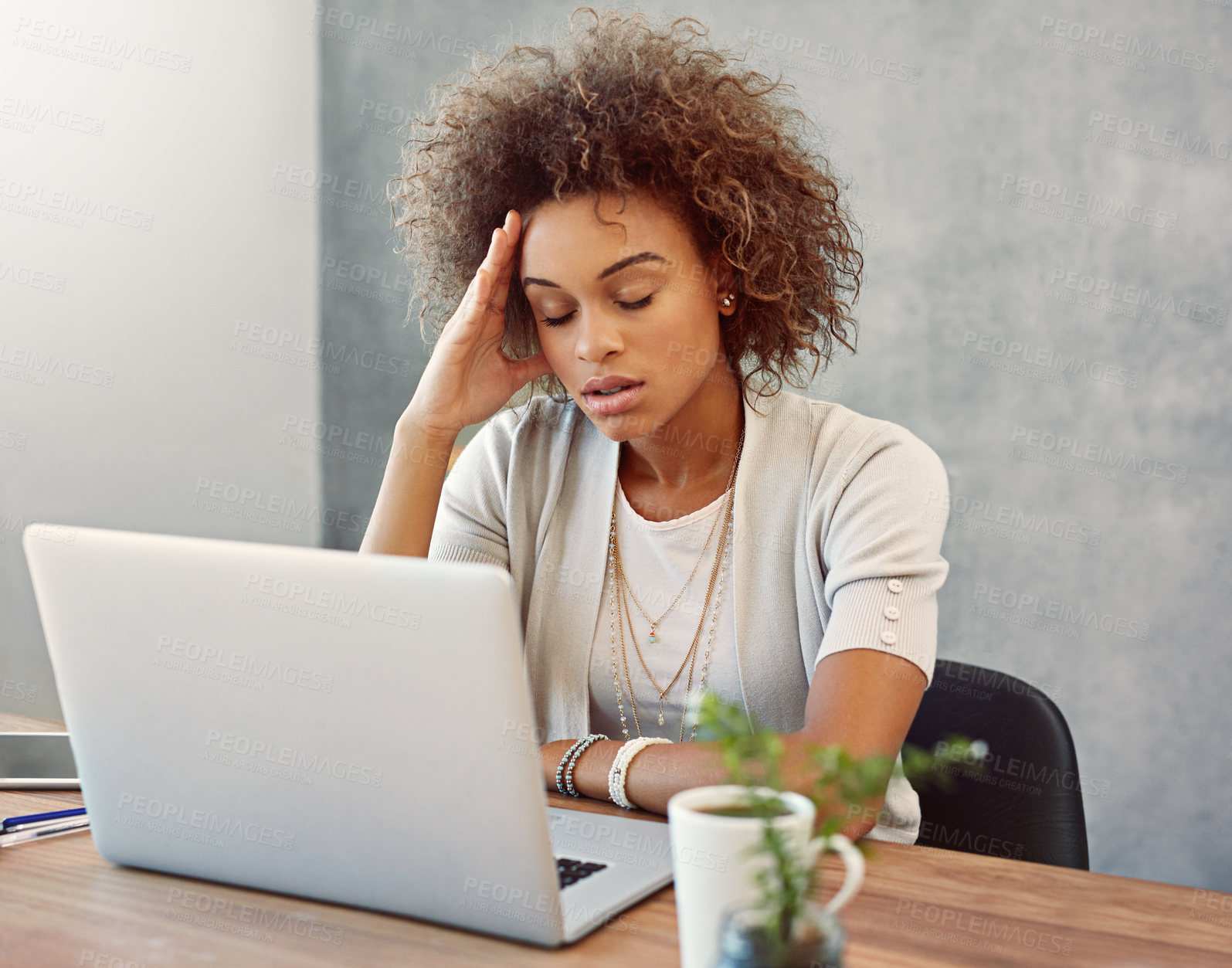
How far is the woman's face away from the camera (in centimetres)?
126

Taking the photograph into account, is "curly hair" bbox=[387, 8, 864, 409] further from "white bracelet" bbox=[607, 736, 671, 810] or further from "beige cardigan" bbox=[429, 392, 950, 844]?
"white bracelet" bbox=[607, 736, 671, 810]

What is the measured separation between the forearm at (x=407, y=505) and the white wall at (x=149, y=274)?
125 centimetres

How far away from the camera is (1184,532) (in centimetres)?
225

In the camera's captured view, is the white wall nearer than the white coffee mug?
No

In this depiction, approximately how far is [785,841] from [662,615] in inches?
34.2

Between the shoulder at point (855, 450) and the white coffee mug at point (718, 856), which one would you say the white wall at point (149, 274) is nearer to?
the shoulder at point (855, 450)

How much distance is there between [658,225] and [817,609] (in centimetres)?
50

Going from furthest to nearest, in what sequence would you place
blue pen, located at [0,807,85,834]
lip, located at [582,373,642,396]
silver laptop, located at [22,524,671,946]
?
lip, located at [582,373,642,396]
blue pen, located at [0,807,85,834]
silver laptop, located at [22,524,671,946]

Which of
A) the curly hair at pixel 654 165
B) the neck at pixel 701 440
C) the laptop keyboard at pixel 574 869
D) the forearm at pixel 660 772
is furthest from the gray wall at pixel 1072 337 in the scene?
the laptop keyboard at pixel 574 869

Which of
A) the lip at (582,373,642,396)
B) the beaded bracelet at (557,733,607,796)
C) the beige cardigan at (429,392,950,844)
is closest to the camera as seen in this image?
the beaded bracelet at (557,733,607,796)

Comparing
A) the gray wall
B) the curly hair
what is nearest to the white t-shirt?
the curly hair

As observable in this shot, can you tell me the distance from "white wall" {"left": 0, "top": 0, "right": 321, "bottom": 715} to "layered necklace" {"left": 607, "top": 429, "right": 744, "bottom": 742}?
1484 mm

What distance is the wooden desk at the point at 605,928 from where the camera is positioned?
27.1 inches

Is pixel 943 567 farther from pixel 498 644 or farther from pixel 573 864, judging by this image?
pixel 498 644
